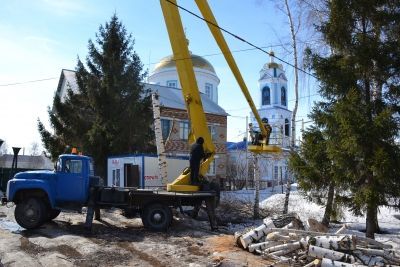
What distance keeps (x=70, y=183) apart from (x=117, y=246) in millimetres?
3741

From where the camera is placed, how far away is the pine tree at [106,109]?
88.4 ft

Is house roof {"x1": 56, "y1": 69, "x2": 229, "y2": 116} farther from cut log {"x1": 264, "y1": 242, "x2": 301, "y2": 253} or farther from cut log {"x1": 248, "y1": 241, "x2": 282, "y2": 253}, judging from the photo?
cut log {"x1": 264, "y1": 242, "x2": 301, "y2": 253}

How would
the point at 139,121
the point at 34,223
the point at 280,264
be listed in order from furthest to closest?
the point at 139,121 < the point at 34,223 < the point at 280,264

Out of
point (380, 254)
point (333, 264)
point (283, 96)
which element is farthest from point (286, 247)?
point (283, 96)

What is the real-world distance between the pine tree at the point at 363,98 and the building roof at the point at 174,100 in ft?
97.4

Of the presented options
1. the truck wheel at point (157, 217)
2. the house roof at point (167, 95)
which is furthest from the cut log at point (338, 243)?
the house roof at point (167, 95)

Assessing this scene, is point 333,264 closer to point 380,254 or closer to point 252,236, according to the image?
point 380,254

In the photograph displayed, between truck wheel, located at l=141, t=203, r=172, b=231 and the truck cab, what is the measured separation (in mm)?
2024

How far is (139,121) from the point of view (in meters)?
27.5

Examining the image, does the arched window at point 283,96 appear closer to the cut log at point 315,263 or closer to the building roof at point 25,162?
the building roof at point 25,162

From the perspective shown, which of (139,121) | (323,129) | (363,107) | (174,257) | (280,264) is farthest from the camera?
(139,121)

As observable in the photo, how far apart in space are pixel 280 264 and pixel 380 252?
2.17 meters

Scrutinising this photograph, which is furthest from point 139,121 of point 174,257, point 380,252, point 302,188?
point 380,252

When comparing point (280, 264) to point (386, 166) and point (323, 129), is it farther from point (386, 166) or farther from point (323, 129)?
point (323, 129)
